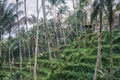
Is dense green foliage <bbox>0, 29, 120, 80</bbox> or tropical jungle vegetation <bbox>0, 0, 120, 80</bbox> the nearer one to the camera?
tropical jungle vegetation <bbox>0, 0, 120, 80</bbox>

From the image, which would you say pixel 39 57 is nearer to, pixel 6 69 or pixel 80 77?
pixel 6 69

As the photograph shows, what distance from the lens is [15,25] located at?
42.3 metres

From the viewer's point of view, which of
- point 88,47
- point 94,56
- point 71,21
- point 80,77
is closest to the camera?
point 80,77

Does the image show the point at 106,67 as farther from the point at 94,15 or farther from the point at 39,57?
the point at 39,57

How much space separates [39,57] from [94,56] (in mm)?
18001

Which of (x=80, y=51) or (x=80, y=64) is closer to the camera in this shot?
(x=80, y=64)

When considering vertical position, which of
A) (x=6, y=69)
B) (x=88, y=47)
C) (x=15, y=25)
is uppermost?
(x=15, y=25)

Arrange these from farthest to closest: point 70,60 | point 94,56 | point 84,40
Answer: point 84,40 < point 70,60 < point 94,56

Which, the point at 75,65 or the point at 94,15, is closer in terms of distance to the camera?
the point at 94,15

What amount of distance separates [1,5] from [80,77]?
12.7 meters

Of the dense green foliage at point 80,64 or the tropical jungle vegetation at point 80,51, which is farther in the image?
the dense green foliage at point 80,64

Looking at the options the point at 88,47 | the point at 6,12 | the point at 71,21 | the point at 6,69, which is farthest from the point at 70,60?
the point at 71,21

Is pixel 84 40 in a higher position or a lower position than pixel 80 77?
higher

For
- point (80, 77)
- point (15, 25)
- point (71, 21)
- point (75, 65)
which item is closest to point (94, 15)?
point (80, 77)
